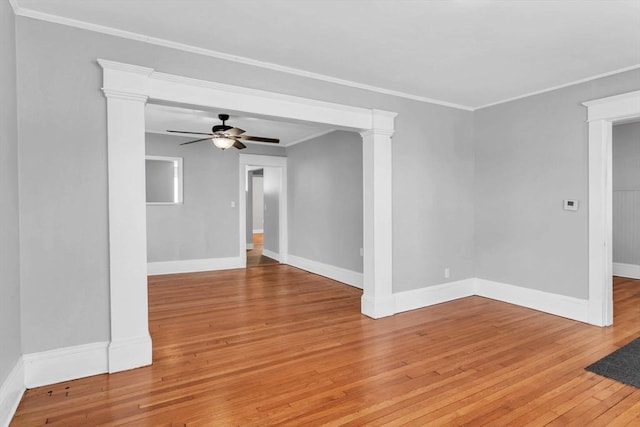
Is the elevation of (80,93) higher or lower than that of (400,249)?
higher

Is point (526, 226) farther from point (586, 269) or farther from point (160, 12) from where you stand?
point (160, 12)

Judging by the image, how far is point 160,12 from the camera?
2.44m

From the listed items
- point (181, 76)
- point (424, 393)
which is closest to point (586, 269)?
point (424, 393)

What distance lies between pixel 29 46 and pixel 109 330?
2.02 meters

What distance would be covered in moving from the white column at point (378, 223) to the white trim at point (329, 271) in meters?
1.26

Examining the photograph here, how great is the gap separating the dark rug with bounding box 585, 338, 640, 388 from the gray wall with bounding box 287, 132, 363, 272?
120 inches

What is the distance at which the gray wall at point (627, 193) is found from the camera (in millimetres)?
5949

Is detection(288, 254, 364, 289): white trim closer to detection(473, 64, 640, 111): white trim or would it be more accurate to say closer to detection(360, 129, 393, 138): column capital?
detection(360, 129, 393, 138): column capital

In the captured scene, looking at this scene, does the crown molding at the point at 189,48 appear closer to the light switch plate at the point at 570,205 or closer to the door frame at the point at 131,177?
the door frame at the point at 131,177

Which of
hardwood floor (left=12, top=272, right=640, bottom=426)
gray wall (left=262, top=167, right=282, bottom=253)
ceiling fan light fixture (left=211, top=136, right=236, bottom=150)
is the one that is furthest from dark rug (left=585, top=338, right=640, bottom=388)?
gray wall (left=262, top=167, right=282, bottom=253)

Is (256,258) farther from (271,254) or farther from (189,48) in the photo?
(189,48)

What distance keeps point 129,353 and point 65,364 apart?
0.39 meters

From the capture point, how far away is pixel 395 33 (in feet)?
8.95

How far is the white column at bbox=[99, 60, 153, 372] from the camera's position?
267 cm
